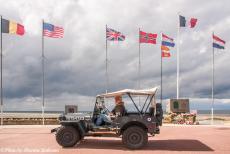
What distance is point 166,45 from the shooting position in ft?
129

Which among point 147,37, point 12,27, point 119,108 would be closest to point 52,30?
point 12,27

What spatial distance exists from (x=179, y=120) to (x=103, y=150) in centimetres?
1936

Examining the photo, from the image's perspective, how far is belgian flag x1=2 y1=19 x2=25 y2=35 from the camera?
3272cm

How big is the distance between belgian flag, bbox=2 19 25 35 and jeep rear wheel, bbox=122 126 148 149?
1746 cm

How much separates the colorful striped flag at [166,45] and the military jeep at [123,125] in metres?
21.2

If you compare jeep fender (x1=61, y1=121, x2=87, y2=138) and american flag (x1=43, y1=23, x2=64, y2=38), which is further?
american flag (x1=43, y1=23, x2=64, y2=38)

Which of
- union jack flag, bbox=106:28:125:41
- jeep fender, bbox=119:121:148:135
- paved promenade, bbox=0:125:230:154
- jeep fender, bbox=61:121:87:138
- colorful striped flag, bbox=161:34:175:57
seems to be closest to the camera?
paved promenade, bbox=0:125:230:154

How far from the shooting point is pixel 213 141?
20.1 meters

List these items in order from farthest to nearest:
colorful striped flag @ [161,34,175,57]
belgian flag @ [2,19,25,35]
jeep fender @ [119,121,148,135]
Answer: colorful striped flag @ [161,34,175,57], belgian flag @ [2,19,25,35], jeep fender @ [119,121,148,135]

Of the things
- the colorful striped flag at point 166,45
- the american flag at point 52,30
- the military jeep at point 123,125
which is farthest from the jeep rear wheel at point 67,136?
the colorful striped flag at point 166,45

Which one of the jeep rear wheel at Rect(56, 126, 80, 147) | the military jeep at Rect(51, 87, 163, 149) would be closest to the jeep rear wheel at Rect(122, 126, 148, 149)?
the military jeep at Rect(51, 87, 163, 149)

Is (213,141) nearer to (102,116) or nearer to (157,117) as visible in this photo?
(157,117)

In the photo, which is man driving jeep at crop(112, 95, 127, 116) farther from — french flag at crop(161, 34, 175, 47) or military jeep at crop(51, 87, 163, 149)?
french flag at crop(161, 34, 175, 47)

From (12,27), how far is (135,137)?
714 inches
